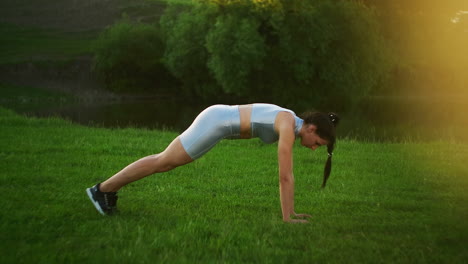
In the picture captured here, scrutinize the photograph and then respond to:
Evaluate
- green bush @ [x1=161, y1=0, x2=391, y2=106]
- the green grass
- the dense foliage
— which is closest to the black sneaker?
the green grass

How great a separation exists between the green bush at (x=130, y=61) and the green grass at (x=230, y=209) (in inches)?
1599

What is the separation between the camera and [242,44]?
33.7 metres

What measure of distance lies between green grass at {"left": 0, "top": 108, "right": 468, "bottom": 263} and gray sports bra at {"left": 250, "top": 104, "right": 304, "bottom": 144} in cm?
103

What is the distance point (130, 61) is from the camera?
52.1 m

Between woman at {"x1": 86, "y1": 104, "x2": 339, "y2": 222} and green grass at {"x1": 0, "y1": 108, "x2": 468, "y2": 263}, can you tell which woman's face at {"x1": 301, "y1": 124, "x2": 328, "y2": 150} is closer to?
woman at {"x1": 86, "y1": 104, "x2": 339, "y2": 222}

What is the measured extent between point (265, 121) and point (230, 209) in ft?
4.84

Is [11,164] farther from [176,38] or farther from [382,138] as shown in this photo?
[176,38]

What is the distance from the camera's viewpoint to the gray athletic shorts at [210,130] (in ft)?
18.4

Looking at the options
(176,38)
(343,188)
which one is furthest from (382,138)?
(176,38)

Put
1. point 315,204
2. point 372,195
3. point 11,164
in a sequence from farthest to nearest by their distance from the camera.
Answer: point 11,164
point 372,195
point 315,204

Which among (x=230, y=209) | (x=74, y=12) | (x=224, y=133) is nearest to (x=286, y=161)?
(x=224, y=133)

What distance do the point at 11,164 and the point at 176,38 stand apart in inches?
1396

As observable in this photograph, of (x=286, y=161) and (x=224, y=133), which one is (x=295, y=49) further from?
(x=286, y=161)

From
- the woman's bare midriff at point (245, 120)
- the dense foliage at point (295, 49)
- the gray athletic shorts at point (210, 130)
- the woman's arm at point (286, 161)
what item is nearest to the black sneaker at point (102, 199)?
the gray athletic shorts at point (210, 130)
